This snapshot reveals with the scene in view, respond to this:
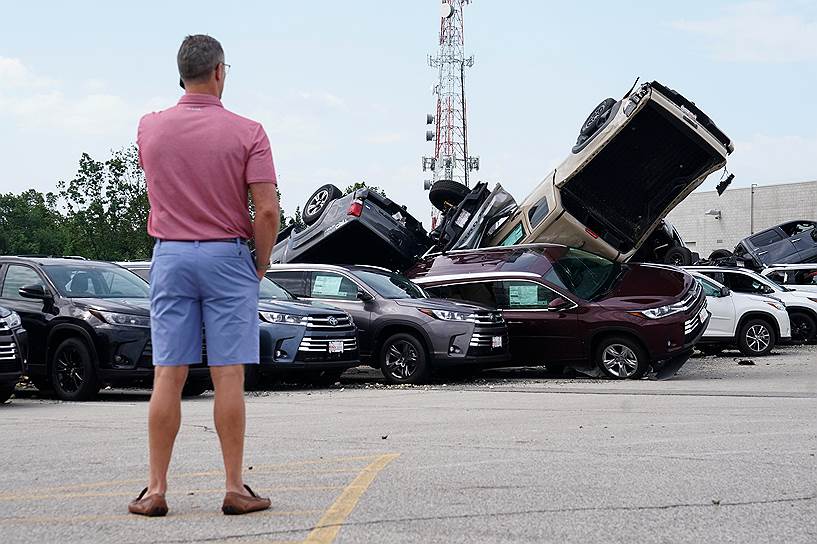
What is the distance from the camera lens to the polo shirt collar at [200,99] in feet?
16.7

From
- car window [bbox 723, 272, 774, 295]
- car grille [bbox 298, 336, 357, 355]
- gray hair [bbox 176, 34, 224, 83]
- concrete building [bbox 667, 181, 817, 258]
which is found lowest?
car grille [bbox 298, 336, 357, 355]

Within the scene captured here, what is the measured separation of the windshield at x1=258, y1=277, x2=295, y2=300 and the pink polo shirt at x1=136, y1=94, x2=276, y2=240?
32.6ft

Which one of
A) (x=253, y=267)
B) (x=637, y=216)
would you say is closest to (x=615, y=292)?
(x=637, y=216)

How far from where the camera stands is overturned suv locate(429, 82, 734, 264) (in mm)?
16734

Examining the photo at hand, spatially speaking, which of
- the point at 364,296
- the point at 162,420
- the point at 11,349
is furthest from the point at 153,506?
the point at 364,296

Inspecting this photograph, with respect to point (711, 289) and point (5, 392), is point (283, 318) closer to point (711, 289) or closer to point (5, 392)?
point (5, 392)

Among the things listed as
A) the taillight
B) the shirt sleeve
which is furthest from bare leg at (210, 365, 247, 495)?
the taillight

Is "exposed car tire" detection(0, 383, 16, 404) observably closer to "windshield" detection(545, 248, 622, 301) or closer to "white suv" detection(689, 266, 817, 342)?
"windshield" detection(545, 248, 622, 301)

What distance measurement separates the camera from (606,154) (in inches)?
695

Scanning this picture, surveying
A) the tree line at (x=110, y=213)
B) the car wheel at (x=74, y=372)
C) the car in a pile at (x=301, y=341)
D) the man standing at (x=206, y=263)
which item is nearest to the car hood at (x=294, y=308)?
the car in a pile at (x=301, y=341)

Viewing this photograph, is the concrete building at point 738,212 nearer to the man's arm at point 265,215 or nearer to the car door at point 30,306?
the car door at point 30,306

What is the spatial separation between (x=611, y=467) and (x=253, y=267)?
244cm

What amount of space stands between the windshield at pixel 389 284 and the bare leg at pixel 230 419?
35.6 feet

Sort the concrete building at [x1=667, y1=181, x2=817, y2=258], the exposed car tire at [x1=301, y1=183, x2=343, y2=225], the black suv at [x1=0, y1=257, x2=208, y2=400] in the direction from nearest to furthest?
1. the black suv at [x1=0, y1=257, x2=208, y2=400]
2. the exposed car tire at [x1=301, y1=183, x2=343, y2=225]
3. the concrete building at [x1=667, y1=181, x2=817, y2=258]
